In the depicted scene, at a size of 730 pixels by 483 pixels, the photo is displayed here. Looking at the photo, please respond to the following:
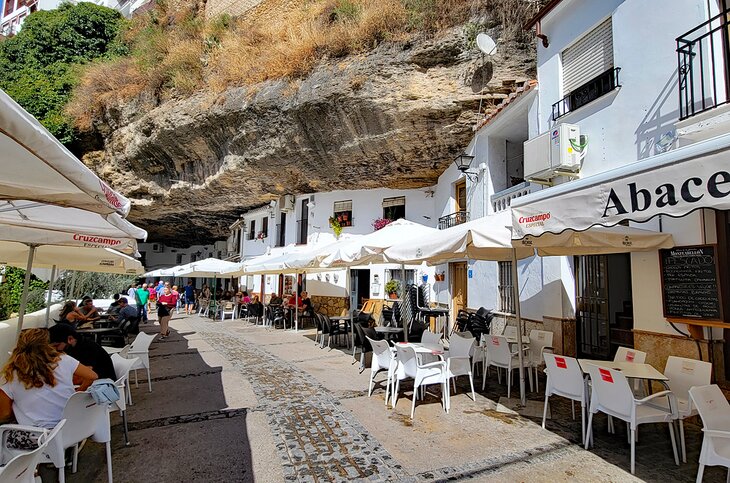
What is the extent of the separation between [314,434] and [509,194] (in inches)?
289

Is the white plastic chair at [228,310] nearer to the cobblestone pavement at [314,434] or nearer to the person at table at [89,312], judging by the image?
the person at table at [89,312]

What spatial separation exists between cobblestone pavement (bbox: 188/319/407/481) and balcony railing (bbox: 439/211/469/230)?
7.19m

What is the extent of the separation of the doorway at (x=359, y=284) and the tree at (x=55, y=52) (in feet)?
54.9

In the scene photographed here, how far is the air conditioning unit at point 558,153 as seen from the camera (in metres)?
6.69

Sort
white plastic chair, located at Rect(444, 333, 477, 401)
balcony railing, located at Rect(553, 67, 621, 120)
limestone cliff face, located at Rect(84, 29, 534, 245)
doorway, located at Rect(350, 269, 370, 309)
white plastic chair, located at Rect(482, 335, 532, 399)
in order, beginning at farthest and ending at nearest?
1. doorway, located at Rect(350, 269, 370, 309)
2. limestone cliff face, located at Rect(84, 29, 534, 245)
3. balcony railing, located at Rect(553, 67, 621, 120)
4. white plastic chair, located at Rect(482, 335, 532, 399)
5. white plastic chair, located at Rect(444, 333, 477, 401)

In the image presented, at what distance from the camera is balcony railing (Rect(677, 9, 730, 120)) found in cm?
475

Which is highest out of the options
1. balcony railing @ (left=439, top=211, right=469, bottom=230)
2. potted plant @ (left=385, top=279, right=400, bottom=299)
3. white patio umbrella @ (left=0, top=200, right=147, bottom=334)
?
balcony railing @ (left=439, top=211, right=469, bottom=230)

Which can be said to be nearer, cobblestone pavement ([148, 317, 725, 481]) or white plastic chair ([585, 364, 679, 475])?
cobblestone pavement ([148, 317, 725, 481])

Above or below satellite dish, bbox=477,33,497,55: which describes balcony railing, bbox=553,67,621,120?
below

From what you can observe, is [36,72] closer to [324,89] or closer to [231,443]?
[324,89]

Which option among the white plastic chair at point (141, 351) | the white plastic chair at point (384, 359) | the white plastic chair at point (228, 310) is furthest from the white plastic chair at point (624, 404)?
the white plastic chair at point (228, 310)

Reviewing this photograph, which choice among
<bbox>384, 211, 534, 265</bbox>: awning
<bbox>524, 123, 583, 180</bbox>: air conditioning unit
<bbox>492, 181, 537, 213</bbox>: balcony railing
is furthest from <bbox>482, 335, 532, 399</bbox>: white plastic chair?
<bbox>492, 181, 537, 213</bbox>: balcony railing

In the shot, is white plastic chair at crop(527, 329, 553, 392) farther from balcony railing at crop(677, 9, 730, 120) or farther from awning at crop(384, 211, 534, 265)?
balcony railing at crop(677, 9, 730, 120)

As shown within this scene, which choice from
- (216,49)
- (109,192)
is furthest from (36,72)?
(109,192)
